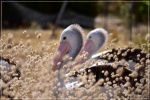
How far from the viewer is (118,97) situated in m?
4.43

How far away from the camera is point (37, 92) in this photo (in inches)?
149

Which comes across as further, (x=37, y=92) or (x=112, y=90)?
(x=112, y=90)

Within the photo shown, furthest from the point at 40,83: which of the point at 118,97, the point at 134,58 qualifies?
the point at 134,58

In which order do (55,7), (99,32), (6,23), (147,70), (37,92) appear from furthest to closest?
(55,7) < (6,23) < (99,32) < (147,70) < (37,92)

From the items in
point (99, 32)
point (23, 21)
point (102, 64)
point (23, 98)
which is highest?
point (23, 21)

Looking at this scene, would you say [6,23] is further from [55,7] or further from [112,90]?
[112,90]

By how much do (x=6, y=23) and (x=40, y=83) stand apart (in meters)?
13.3

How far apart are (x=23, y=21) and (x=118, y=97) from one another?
38.8ft

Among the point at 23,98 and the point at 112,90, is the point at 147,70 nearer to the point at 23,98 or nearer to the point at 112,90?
the point at 112,90

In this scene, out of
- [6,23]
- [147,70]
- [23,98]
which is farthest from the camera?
[6,23]

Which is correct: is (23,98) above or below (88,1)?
below

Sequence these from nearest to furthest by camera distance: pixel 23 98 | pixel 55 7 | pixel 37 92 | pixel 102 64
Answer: pixel 37 92 → pixel 23 98 → pixel 102 64 → pixel 55 7

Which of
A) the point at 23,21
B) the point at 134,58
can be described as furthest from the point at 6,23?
the point at 134,58

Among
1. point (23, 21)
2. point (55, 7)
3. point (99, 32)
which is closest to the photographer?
point (99, 32)
